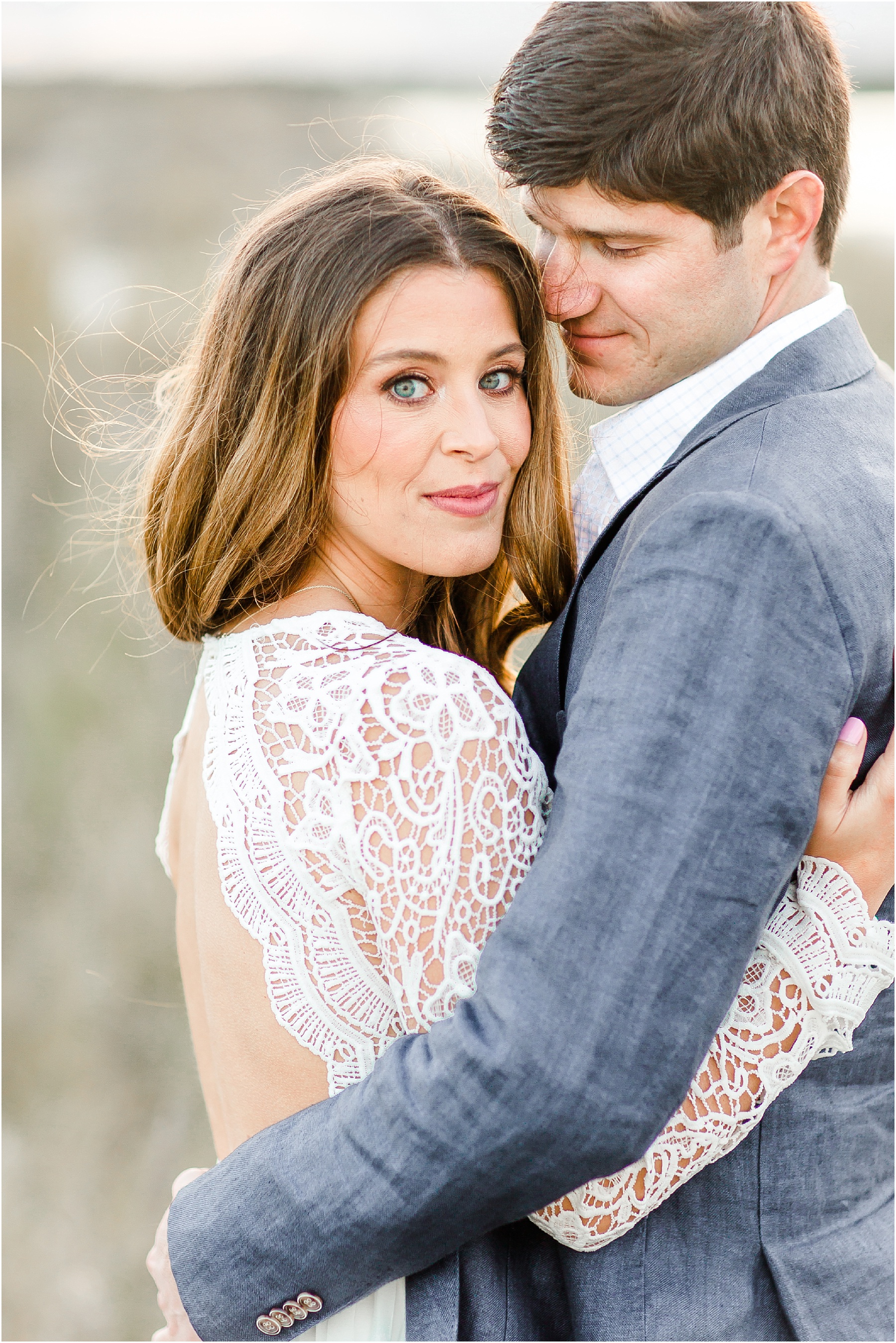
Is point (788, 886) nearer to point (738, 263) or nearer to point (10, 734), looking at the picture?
point (738, 263)

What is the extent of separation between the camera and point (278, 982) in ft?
4.69

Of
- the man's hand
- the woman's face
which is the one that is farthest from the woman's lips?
the man's hand

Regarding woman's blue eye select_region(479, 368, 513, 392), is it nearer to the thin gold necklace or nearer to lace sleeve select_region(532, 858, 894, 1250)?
the thin gold necklace

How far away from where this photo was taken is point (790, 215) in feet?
5.62

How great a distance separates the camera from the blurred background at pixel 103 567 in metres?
4.94

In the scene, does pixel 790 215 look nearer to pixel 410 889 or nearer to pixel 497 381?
pixel 497 381

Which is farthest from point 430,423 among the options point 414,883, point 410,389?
point 414,883

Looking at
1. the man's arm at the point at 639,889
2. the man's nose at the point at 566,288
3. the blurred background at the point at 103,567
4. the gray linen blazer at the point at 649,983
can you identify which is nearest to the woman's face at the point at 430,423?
the man's nose at the point at 566,288

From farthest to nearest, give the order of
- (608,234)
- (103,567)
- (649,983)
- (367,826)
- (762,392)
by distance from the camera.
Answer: (103,567), (608,234), (762,392), (367,826), (649,983)

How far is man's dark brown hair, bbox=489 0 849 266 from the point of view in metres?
1.58

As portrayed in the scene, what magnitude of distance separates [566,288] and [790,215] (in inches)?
14.7

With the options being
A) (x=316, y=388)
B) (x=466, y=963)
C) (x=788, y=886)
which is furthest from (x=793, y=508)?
(x=316, y=388)

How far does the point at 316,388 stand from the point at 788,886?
97cm

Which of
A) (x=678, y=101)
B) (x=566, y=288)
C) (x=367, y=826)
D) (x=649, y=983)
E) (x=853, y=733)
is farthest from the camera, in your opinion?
(x=566, y=288)
